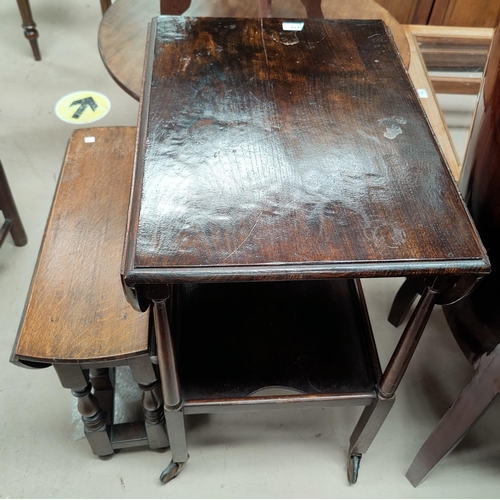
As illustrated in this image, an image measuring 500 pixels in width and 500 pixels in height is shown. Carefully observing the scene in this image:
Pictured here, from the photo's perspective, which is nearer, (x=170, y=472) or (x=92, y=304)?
(x=92, y=304)

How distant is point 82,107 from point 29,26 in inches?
17.4

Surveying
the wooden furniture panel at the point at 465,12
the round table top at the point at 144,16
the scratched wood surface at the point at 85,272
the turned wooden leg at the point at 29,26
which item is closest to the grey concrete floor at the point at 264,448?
the scratched wood surface at the point at 85,272

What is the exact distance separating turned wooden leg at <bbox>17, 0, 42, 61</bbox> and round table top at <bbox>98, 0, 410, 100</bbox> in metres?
0.67

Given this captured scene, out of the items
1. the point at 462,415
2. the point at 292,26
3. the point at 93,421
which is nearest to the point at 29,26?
the point at 292,26

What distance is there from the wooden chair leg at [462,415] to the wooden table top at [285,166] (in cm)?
26

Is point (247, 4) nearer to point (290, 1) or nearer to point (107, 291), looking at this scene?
point (290, 1)

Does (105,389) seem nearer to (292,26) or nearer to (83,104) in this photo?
(292,26)

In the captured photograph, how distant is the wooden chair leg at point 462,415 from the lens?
0.82 m

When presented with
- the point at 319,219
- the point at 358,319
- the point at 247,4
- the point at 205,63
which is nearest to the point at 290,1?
the point at 247,4

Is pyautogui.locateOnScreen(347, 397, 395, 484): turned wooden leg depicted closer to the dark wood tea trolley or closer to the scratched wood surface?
the dark wood tea trolley

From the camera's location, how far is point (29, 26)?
2123 mm

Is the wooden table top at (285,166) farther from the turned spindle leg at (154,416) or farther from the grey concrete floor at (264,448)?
the grey concrete floor at (264,448)

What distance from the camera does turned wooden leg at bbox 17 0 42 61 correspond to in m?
2.04

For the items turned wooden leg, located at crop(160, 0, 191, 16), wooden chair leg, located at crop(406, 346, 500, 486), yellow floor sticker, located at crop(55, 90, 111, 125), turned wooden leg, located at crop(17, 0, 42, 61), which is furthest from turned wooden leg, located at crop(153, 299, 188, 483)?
turned wooden leg, located at crop(17, 0, 42, 61)
